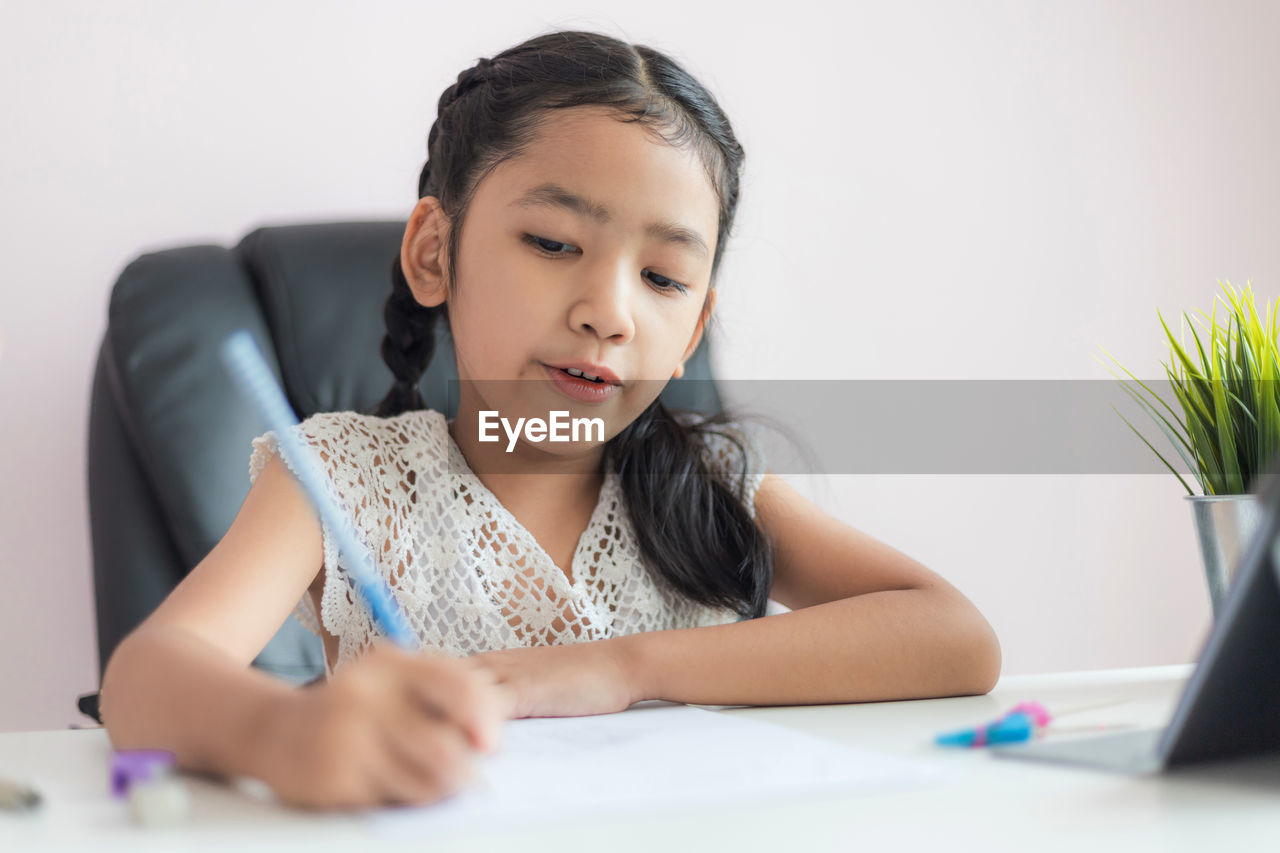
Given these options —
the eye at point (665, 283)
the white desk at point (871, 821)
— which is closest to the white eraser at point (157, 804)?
the white desk at point (871, 821)

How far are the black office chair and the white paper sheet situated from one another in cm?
51

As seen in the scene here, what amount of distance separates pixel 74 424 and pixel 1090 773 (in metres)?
1.14

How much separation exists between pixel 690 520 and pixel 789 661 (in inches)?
11.1

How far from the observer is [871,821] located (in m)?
0.35

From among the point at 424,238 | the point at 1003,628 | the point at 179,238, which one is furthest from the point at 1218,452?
the point at 179,238

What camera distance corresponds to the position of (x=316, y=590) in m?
0.85

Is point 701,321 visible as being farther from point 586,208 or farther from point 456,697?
point 456,697

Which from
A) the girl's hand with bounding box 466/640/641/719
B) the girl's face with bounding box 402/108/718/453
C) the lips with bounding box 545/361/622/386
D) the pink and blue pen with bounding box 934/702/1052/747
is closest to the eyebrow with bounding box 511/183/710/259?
the girl's face with bounding box 402/108/718/453

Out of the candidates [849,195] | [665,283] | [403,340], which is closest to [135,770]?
[665,283]

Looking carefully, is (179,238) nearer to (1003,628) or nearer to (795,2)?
(795,2)

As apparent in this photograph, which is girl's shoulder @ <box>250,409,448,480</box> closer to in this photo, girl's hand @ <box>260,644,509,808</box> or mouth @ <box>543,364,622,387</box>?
mouth @ <box>543,364,622,387</box>

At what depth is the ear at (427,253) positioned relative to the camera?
91 centimetres

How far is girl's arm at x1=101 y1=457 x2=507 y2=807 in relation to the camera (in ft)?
1.17

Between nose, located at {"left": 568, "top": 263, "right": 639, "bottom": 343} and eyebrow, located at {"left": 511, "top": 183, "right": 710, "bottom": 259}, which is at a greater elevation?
eyebrow, located at {"left": 511, "top": 183, "right": 710, "bottom": 259}
